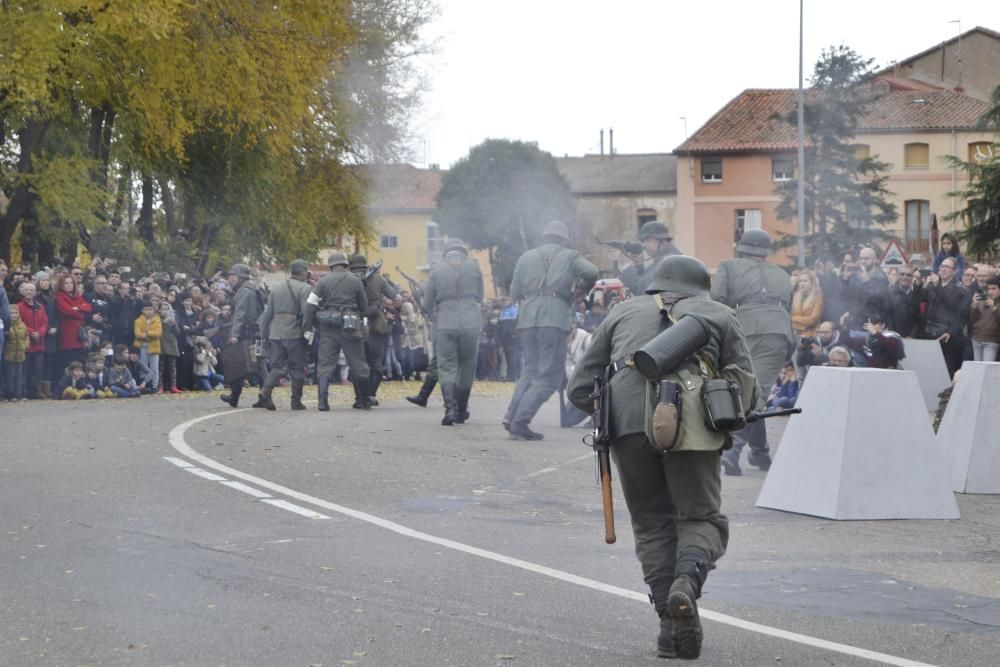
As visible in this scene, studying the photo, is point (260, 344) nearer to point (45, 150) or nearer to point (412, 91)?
point (45, 150)

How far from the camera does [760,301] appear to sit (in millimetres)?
12062

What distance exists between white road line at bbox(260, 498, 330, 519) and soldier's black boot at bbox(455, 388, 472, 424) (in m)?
6.34

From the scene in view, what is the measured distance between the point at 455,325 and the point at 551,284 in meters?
2.01

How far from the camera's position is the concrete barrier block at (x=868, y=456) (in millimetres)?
10156

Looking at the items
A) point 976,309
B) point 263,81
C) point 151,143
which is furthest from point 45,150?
point 976,309

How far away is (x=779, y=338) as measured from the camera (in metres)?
12.1

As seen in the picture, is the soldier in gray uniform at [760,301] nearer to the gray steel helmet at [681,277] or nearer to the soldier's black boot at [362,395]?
the gray steel helmet at [681,277]

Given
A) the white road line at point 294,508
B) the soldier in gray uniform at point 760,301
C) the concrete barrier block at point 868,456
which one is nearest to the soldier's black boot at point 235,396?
the soldier in gray uniform at point 760,301

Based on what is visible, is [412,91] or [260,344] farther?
[412,91]

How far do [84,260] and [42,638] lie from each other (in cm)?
2984

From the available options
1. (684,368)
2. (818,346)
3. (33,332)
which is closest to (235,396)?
(33,332)

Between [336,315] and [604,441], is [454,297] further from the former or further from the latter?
[604,441]

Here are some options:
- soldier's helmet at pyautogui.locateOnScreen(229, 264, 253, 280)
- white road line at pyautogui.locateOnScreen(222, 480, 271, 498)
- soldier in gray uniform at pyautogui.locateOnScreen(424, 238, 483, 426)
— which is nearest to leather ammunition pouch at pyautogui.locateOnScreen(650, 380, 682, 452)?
white road line at pyautogui.locateOnScreen(222, 480, 271, 498)

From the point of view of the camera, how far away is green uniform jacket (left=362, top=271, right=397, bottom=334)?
813 inches
